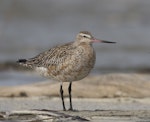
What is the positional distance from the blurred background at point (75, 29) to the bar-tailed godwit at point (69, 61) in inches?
Result: 151

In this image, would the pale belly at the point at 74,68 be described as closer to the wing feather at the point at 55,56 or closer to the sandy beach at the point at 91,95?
the wing feather at the point at 55,56

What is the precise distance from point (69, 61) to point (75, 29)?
12.3m

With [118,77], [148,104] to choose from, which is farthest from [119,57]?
[148,104]

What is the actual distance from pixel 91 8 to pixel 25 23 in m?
3.09

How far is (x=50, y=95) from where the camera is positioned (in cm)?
1204

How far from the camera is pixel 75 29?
23.0 meters

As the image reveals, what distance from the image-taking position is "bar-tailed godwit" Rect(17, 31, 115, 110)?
1063 cm

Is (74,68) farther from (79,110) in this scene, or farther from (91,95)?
(91,95)

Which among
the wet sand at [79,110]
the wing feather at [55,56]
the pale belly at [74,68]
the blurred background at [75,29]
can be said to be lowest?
the wet sand at [79,110]

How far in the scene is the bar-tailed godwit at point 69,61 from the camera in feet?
34.9

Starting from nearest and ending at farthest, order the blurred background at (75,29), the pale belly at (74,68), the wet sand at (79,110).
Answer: the wet sand at (79,110) → the pale belly at (74,68) → the blurred background at (75,29)

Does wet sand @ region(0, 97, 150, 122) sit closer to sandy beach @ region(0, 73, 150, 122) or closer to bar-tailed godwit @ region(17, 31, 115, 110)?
sandy beach @ region(0, 73, 150, 122)

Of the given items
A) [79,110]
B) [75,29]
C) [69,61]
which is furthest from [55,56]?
[75,29]

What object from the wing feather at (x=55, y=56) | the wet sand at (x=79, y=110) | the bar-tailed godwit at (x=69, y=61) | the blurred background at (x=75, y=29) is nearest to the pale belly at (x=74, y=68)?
the bar-tailed godwit at (x=69, y=61)
